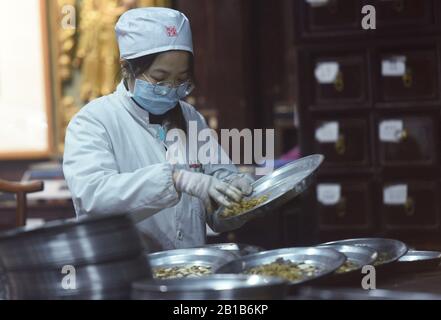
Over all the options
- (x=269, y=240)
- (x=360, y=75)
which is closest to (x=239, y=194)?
(x=360, y=75)

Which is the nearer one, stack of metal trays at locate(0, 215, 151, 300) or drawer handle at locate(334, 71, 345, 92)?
stack of metal trays at locate(0, 215, 151, 300)

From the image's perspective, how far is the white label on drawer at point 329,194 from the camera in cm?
478

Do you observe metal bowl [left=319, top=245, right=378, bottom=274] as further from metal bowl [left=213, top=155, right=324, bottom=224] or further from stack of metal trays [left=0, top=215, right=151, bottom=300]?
stack of metal trays [left=0, top=215, right=151, bottom=300]

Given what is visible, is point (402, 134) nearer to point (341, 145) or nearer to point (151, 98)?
point (341, 145)

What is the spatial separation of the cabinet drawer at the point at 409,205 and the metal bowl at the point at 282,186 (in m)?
1.99

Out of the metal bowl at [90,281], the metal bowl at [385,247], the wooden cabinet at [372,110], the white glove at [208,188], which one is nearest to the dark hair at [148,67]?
the white glove at [208,188]

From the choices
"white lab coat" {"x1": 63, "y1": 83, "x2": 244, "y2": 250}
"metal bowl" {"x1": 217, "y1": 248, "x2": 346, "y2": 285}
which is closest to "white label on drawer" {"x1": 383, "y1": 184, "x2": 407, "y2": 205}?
"white lab coat" {"x1": 63, "y1": 83, "x2": 244, "y2": 250}

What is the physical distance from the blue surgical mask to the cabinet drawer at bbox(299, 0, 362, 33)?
1.95 meters

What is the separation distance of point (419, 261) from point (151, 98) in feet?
3.12

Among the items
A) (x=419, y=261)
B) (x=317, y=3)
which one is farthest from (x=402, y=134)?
(x=419, y=261)

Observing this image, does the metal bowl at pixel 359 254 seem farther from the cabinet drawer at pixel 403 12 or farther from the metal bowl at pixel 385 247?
the cabinet drawer at pixel 403 12

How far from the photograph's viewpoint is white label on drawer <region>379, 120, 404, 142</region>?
4703mm

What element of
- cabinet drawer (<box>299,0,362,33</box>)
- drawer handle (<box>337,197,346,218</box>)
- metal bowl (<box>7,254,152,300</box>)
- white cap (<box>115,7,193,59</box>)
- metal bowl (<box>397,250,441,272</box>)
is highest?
cabinet drawer (<box>299,0,362,33</box>)

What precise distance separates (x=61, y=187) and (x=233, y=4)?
153 cm
